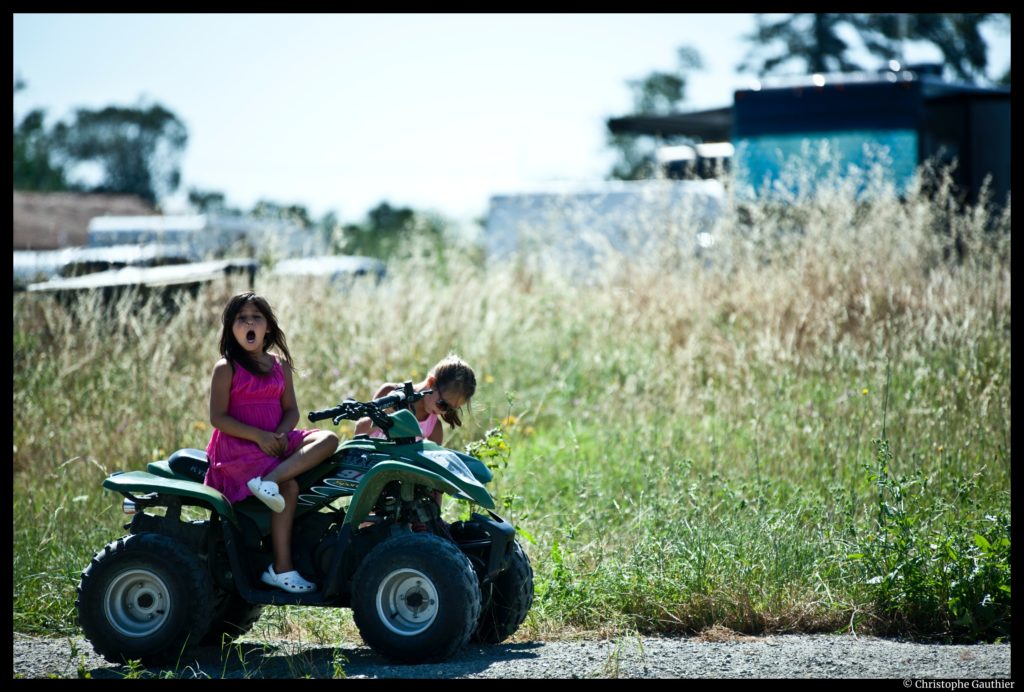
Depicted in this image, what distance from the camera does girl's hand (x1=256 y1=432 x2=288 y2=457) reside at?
5.26m

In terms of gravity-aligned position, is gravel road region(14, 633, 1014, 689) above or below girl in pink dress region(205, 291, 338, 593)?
below

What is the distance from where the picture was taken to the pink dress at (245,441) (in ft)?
17.5

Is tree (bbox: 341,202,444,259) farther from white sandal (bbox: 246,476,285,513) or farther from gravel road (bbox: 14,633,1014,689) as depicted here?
gravel road (bbox: 14,633,1014,689)

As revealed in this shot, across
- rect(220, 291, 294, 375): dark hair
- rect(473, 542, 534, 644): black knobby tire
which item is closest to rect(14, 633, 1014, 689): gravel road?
rect(473, 542, 534, 644): black knobby tire

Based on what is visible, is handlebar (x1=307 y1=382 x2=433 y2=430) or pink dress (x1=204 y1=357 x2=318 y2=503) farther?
pink dress (x1=204 y1=357 x2=318 y2=503)

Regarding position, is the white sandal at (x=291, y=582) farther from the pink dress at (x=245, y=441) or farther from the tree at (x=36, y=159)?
the tree at (x=36, y=159)

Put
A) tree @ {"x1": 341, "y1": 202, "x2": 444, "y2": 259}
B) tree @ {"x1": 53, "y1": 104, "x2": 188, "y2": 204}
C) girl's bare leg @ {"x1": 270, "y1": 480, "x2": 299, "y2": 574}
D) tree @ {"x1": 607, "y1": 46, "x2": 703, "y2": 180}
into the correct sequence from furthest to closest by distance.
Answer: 1. tree @ {"x1": 53, "y1": 104, "x2": 188, "y2": 204}
2. tree @ {"x1": 607, "y1": 46, "x2": 703, "y2": 180}
3. tree @ {"x1": 341, "y1": 202, "x2": 444, "y2": 259}
4. girl's bare leg @ {"x1": 270, "y1": 480, "x2": 299, "y2": 574}

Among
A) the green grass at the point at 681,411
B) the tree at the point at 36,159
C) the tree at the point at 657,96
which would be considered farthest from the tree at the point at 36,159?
the green grass at the point at 681,411

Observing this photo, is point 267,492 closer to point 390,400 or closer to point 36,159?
point 390,400

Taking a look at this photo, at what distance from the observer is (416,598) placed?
5051mm

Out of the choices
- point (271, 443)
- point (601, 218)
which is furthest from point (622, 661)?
point (601, 218)

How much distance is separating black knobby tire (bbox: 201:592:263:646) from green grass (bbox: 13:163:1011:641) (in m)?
0.29

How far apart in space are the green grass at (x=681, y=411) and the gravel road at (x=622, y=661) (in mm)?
297

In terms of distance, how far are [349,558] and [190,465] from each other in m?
0.92
